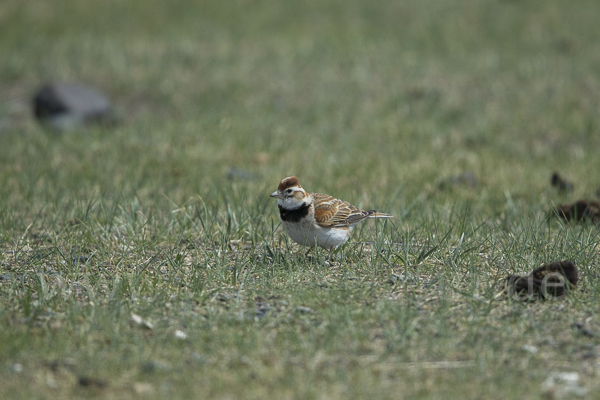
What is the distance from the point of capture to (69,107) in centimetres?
1192

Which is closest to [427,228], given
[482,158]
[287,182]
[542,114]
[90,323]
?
[287,182]

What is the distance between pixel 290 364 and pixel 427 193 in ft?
16.9

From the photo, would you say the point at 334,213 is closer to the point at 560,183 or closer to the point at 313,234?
the point at 313,234

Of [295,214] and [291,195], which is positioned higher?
[291,195]

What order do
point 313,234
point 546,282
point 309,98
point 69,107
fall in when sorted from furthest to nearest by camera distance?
point 309,98, point 69,107, point 313,234, point 546,282

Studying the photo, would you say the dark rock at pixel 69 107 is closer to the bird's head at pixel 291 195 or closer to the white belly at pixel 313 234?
the bird's head at pixel 291 195

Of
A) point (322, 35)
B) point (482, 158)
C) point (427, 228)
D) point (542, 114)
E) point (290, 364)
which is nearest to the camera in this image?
point (290, 364)

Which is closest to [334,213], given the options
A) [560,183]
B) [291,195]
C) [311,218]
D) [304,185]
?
[311,218]

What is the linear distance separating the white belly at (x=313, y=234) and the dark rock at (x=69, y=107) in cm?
692

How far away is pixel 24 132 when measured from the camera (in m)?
11.3

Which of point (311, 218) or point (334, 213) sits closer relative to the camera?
point (311, 218)

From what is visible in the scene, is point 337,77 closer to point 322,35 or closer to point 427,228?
point 322,35

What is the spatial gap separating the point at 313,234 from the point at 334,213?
380 mm

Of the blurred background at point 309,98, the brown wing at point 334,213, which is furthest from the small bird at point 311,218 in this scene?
the blurred background at point 309,98
